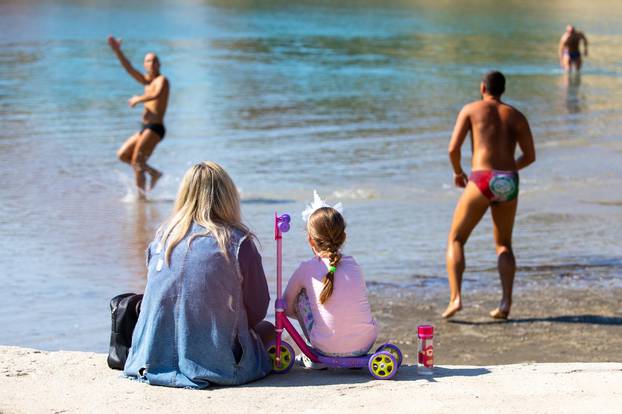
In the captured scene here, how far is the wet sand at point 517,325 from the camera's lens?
7.14 metres

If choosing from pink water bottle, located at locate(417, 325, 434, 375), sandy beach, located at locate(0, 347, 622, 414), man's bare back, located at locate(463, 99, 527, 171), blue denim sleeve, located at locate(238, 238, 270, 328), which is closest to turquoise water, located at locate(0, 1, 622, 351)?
man's bare back, located at locate(463, 99, 527, 171)

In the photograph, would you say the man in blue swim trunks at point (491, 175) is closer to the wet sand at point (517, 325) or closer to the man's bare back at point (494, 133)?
the man's bare back at point (494, 133)

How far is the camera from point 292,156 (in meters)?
16.1

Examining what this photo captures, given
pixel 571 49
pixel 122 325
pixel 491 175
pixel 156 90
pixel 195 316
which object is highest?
pixel 571 49

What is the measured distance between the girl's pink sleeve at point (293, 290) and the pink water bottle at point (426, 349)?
0.62 metres

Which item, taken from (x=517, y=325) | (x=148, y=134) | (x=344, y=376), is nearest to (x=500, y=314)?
(x=517, y=325)

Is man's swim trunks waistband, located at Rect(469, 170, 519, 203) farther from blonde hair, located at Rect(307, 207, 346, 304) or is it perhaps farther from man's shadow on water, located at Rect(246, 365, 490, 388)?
A: blonde hair, located at Rect(307, 207, 346, 304)

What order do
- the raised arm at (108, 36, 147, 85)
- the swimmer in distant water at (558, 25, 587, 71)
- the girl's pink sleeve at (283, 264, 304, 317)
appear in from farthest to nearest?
the swimmer in distant water at (558, 25, 587, 71), the raised arm at (108, 36, 147, 85), the girl's pink sleeve at (283, 264, 304, 317)

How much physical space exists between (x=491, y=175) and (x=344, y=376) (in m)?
2.73

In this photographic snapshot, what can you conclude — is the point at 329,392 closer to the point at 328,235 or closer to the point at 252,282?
the point at 252,282

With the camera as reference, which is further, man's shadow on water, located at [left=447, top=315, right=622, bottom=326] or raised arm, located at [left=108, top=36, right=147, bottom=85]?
raised arm, located at [left=108, top=36, right=147, bottom=85]

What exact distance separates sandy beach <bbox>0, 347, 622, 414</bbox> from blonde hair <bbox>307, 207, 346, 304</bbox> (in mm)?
470

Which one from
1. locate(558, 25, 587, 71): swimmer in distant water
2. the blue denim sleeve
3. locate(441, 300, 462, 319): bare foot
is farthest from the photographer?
locate(558, 25, 587, 71): swimmer in distant water

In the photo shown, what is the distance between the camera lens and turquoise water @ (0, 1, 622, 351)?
9.51 m
